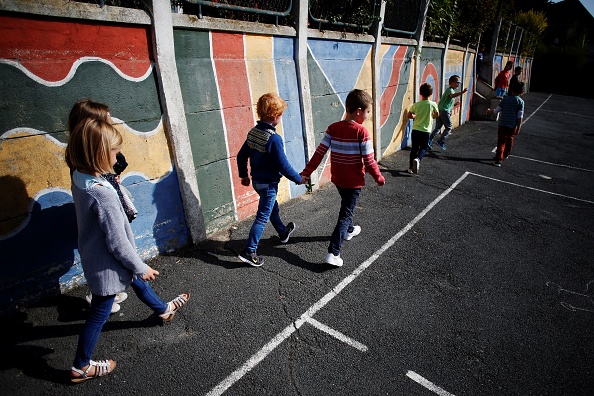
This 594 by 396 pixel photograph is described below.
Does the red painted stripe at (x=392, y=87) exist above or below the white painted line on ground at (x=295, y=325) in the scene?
above

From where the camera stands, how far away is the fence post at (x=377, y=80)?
7258mm

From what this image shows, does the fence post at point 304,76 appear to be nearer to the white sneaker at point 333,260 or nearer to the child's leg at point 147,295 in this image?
the white sneaker at point 333,260

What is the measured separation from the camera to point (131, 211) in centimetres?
272

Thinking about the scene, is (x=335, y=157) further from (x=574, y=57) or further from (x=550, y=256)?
(x=574, y=57)

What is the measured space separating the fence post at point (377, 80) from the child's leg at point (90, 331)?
6825mm

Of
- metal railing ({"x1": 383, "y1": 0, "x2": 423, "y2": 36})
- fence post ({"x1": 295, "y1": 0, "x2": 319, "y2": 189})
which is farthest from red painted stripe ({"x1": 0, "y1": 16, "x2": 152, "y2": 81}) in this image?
metal railing ({"x1": 383, "y1": 0, "x2": 423, "y2": 36})

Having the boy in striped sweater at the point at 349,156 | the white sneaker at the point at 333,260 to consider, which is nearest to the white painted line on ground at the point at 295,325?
the white sneaker at the point at 333,260

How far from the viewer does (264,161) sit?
3662 millimetres

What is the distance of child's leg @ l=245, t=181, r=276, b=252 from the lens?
3811mm

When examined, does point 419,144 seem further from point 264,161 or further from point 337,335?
point 337,335

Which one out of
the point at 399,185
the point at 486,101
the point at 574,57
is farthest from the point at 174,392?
the point at 574,57

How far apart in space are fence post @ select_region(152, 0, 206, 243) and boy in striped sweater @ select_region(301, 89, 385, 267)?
57.3 inches

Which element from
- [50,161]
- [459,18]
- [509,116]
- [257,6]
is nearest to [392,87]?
[509,116]

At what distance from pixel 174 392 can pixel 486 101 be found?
1586 cm
